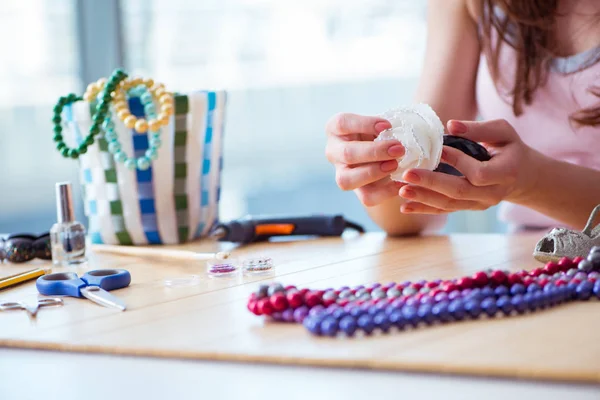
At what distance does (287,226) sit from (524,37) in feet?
1.50

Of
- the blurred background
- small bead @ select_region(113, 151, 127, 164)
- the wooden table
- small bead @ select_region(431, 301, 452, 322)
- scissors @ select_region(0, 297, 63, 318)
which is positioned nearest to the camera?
the wooden table

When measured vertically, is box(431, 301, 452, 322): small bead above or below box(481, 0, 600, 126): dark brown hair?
below

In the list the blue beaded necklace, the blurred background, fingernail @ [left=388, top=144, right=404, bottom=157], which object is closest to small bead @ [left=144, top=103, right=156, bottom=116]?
the blue beaded necklace

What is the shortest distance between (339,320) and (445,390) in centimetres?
11

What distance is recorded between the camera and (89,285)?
73cm

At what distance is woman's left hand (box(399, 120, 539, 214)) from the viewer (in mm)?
793

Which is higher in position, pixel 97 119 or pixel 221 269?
pixel 97 119

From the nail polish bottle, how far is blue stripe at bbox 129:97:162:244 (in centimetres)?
13

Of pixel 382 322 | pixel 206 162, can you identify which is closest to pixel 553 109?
pixel 206 162

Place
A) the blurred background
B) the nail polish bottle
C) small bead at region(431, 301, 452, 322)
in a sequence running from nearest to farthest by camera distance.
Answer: small bead at region(431, 301, 452, 322) → the nail polish bottle → the blurred background

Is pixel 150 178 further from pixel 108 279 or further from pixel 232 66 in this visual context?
pixel 232 66

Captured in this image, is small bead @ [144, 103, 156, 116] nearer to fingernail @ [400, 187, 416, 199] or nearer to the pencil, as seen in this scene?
the pencil

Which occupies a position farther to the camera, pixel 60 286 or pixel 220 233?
pixel 220 233

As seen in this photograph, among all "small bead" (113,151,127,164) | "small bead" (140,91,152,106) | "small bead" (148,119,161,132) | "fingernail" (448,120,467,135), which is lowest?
"small bead" (113,151,127,164)
